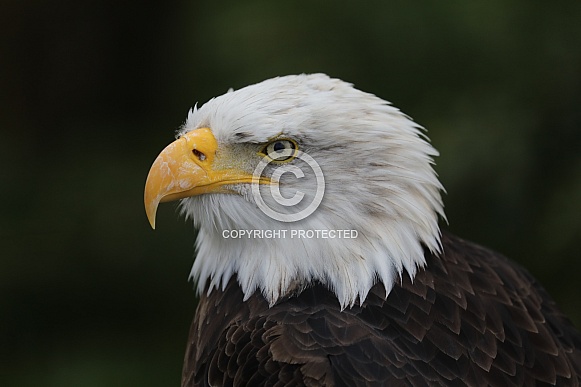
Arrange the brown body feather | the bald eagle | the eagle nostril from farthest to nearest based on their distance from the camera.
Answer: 1. the eagle nostril
2. the bald eagle
3. the brown body feather

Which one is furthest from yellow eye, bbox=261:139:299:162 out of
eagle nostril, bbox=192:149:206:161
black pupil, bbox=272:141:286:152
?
eagle nostril, bbox=192:149:206:161

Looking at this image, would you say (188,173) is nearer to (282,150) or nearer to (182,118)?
(282,150)

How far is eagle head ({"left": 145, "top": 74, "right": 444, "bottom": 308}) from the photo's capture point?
107 inches

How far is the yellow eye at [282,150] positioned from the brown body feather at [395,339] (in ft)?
1.52

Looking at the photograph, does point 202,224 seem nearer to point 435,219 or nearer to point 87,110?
point 435,219

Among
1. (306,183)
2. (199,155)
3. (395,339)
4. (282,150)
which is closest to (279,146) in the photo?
(282,150)

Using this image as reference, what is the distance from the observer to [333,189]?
2.75 m

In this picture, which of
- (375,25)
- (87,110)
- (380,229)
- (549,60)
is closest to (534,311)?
(380,229)

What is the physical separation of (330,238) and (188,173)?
1.75 feet

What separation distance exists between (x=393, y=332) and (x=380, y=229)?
1.17 ft

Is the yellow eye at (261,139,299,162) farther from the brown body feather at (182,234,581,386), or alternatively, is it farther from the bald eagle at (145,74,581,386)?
the brown body feather at (182,234,581,386)

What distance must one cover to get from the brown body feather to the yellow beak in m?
0.42

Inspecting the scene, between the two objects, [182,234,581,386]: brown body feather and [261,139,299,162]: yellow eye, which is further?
[261,139,299,162]: yellow eye

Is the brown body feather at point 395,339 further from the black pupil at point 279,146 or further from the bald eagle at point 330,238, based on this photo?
the black pupil at point 279,146
